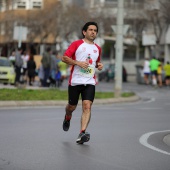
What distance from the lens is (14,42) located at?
3440 inches

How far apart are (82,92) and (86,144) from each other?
850 mm

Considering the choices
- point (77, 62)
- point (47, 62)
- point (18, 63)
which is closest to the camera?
point (77, 62)

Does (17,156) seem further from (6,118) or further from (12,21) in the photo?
(12,21)

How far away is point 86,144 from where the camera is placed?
12.8 meters

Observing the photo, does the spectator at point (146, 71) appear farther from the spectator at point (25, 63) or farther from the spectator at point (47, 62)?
the spectator at point (47, 62)

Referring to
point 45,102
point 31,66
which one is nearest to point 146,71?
point 31,66

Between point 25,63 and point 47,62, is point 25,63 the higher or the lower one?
the lower one

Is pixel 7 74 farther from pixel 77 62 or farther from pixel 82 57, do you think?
pixel 77 62

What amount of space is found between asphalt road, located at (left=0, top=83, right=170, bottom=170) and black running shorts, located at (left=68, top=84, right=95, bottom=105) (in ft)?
2.16

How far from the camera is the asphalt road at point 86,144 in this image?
10242mm

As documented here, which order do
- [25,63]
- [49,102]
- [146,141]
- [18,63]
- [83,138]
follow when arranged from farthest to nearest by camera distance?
[25,63], [18,63], [49,102], [146,141], [83,138]

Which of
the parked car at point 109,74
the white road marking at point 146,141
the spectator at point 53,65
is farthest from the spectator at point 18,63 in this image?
the parked car at point 109,74

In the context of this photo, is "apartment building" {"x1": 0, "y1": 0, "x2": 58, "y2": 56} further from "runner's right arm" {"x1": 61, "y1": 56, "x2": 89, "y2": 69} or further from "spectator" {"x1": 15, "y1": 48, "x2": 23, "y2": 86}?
"runner's right arm" {"x1": 61, "y1": 56, "x2": 89, "y2": 69}

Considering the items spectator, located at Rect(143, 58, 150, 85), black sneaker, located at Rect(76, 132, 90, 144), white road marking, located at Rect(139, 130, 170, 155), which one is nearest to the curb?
white road marking, located at Rect(139, 130, 170, 155)
